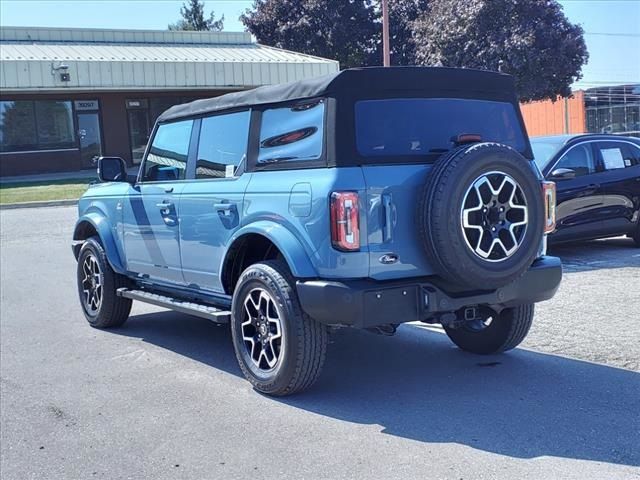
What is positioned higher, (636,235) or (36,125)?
(36,125)

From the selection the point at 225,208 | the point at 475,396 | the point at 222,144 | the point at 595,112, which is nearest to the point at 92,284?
the point at 222,144

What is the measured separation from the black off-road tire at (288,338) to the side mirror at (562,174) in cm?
544

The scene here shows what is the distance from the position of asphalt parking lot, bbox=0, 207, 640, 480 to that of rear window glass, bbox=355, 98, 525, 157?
1664 millimetres

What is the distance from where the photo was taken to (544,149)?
9820 mm

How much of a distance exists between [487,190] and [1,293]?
23.2ft

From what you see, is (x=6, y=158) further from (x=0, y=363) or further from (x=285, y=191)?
(x=285, y=191)

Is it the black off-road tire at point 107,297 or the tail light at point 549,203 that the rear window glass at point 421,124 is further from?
the black off-road tire at point 107,297

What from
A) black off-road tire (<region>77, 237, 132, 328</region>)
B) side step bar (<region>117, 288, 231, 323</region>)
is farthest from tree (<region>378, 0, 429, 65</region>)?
side step bar (<region>117, 288, 231, 323</region>)

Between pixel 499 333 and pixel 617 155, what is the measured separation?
5.47 m

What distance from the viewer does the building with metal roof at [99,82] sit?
28.0m

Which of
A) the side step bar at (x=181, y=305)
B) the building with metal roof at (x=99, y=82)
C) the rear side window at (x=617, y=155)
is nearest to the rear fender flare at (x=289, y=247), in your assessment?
the side step bar at (x=181, y=305)

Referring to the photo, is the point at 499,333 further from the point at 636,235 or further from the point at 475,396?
the point at 636,235

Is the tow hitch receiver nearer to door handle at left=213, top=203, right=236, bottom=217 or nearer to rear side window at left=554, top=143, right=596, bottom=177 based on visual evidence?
door handle at left=213, top=203, right=236, bottom=217

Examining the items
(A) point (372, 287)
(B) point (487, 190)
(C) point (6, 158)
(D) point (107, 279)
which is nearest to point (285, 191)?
(A) point (372, 287)
